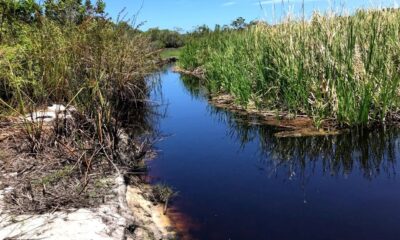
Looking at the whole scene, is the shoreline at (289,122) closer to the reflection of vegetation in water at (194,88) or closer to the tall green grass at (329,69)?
the tall green grass at (329,69)

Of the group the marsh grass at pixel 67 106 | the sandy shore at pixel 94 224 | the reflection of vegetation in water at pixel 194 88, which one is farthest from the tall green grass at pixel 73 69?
the reflection of vegetation in water at pixel 194 88

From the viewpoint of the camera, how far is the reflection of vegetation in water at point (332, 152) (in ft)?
21.0

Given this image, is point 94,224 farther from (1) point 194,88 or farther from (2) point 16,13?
(1) point 194,88

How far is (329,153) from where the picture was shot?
7.09 meters

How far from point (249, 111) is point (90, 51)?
3.97 meters

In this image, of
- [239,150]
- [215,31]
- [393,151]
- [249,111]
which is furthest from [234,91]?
[215,31]

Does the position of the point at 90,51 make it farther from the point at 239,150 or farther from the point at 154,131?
the point at 239,150

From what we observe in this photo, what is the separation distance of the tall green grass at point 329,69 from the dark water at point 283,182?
0.63 metres

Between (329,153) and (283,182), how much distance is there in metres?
1.40

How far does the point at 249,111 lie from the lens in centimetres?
1070

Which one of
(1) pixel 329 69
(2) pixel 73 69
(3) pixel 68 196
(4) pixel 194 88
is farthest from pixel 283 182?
(4) pixel 194 88

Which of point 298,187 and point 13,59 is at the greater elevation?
point 13,59

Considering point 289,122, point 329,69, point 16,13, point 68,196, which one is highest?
point 16,13

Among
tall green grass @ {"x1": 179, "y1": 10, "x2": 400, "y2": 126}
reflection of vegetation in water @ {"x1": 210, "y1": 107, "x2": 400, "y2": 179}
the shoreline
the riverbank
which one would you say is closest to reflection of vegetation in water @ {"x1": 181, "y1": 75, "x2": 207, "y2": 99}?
the shoreline
